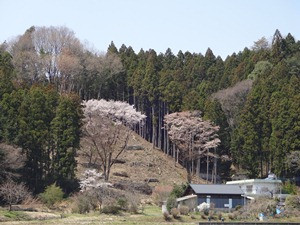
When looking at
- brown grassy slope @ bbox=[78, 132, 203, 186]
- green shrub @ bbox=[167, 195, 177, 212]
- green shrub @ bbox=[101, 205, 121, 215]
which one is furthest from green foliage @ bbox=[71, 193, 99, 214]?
brown grassy slope @ bbox=[78, 132, 203, 186]

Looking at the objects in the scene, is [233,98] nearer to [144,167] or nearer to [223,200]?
[144,167]

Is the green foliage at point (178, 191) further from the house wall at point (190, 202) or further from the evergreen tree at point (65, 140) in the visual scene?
the evergreen tree at point (65, 140)

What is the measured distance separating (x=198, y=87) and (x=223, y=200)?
25566 mm

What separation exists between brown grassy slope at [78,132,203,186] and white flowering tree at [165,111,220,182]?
1436mm

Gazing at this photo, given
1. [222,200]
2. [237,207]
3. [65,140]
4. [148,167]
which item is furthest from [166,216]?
[148,167]

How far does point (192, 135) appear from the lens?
2247 inches

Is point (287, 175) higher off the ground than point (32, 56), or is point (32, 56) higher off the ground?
point (32, 56)

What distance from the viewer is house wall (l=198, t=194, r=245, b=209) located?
44969mm

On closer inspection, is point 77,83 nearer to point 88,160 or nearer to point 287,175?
point 88,160

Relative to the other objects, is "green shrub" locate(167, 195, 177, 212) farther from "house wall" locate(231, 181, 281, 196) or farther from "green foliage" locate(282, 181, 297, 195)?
"green foliage" locate(282, 181, 297, 195)

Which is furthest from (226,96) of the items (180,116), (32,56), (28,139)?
(28,139)

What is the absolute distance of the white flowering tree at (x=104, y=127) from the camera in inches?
1983

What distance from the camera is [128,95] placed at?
6569 cm

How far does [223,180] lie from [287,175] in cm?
868
